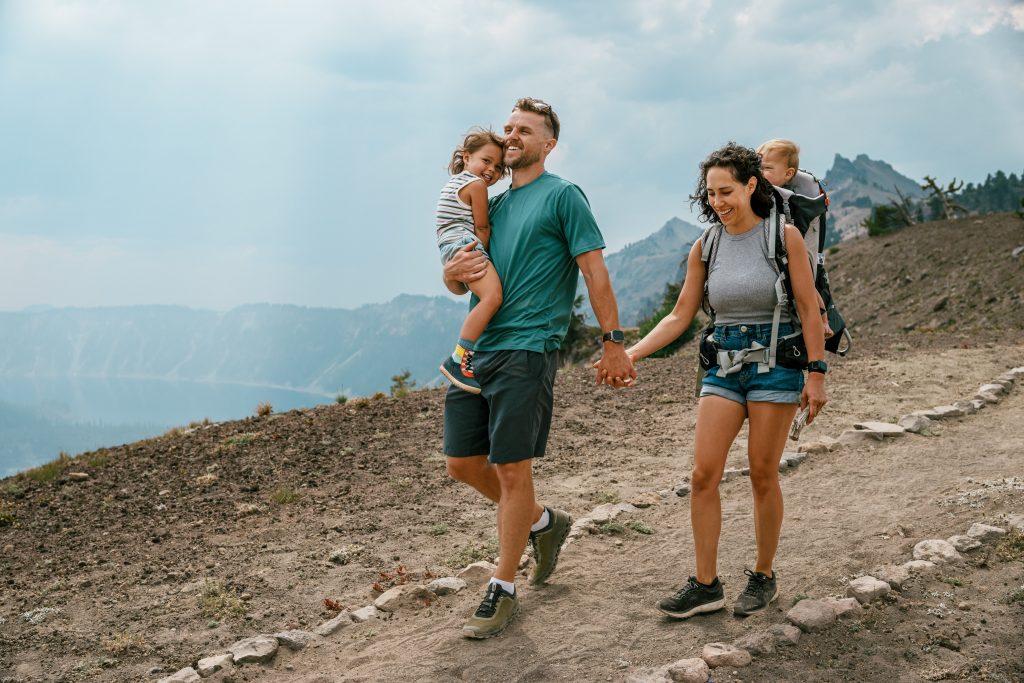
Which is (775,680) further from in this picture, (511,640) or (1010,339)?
(1010,339)

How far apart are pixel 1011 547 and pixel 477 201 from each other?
4064 mm

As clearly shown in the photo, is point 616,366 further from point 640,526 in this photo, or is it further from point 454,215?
point 640,526

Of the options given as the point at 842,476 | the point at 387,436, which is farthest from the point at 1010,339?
the point at 387,436

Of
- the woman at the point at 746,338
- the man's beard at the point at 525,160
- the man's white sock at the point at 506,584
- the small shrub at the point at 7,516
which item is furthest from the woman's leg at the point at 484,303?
the small shrub at the point at 7,516

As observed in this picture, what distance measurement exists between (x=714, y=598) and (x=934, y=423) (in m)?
6.22

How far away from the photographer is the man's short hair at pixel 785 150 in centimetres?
484

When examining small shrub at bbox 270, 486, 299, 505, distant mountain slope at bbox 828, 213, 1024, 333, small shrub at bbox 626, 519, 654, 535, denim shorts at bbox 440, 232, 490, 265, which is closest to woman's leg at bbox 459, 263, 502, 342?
denim shorts at bbox 440, 232, 490, 265

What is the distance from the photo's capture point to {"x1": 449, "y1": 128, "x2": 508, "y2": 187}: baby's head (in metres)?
4.86

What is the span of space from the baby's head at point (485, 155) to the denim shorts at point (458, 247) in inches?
14.4

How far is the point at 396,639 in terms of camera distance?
16.9 feet

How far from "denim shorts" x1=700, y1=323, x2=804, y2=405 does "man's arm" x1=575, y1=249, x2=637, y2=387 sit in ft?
1.53

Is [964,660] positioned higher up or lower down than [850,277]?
lower down

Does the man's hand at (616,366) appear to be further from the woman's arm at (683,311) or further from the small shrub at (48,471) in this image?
the small shrub at (48,471)

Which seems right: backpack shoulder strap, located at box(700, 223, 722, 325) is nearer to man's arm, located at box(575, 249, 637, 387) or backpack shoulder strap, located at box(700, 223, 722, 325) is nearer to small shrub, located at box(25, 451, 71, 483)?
man's arm, located at box(575, 249, 637, 387)
